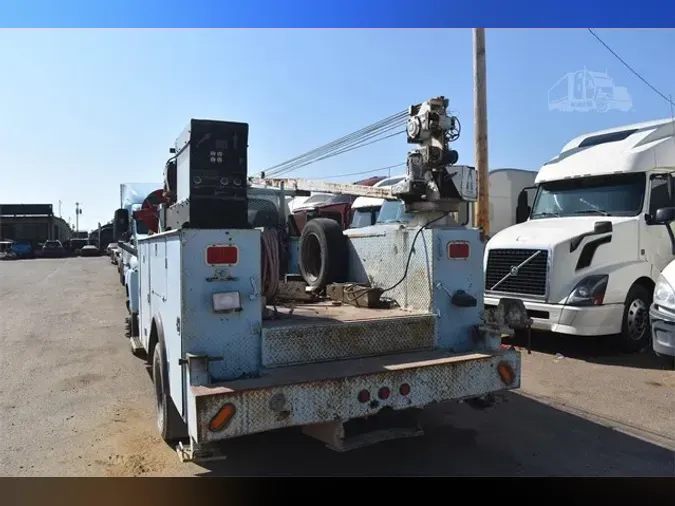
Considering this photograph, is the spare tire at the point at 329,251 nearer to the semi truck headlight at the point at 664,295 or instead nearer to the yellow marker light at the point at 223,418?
the yellow marker light at the point at 223,418

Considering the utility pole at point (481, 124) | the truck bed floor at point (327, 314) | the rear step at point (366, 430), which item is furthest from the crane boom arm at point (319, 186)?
the rear step at point (366, 430)

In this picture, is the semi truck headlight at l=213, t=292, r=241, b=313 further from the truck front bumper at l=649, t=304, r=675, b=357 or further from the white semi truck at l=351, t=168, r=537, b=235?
the white semi truck at l=351, t=168, r=537, b=235

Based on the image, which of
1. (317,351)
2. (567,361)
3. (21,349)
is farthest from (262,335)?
(21,349)

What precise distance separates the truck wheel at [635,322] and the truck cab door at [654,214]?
18.4 inches

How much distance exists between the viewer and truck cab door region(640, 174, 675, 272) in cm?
800

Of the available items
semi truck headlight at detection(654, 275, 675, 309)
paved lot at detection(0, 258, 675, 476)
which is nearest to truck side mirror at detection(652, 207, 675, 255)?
semi truck headlight at detection(654, 275, 675, 309)

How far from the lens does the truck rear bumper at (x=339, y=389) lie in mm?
3266

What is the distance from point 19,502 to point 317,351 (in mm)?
2125

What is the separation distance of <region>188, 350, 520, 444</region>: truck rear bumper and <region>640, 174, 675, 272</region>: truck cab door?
4772mm

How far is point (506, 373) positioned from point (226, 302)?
2053 millimetres

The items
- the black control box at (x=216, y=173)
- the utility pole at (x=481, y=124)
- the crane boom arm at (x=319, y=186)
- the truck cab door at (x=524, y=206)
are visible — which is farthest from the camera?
the crane boom arm at (x=319, y=186)

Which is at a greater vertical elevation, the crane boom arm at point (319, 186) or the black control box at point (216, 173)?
the crane boom arm at point (319, 186)

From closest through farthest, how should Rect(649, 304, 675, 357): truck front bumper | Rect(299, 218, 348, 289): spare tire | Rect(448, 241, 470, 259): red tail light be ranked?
Rect(448, 241, 470, 259): red tail light < Rect(299, 218, 348, 289): spare tire < Rect(649, 304, 675, 357): truck front bumper

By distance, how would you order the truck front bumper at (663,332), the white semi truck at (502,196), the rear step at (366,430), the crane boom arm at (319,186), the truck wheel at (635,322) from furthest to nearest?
the white semi truck at (502,196), the crane boom arm at (319,186), the truck wheel at (635,322), the truck front bumper at (663,332), the rear step at (366,430)
